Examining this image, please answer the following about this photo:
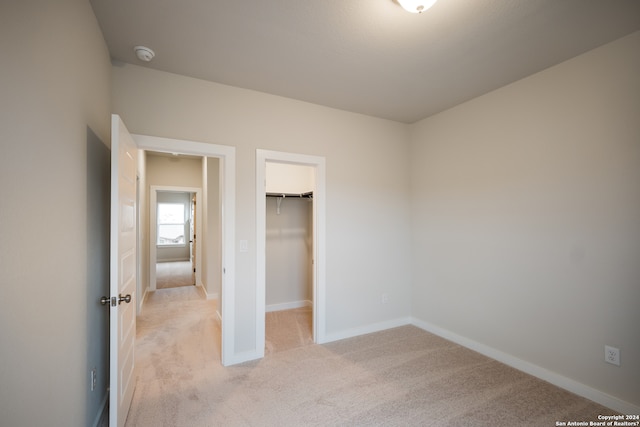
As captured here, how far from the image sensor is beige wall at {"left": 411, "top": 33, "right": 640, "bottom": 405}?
216 cm

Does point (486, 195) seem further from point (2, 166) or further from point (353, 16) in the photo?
point (2, 166)

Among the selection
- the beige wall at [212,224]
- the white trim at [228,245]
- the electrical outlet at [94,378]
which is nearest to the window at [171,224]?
the beige wall at [212,224]

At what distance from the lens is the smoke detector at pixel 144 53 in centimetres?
223

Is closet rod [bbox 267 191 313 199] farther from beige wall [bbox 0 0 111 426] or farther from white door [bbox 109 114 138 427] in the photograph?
beige wall [bbox 0 0 111 426]

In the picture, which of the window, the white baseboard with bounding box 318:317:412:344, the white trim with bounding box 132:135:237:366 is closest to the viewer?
the white trim with bounding box 132:135:237:366

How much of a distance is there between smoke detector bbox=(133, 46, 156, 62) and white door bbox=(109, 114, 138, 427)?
71 cm

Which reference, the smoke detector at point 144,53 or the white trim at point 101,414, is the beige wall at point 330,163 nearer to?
the smoke detector at point 144,53

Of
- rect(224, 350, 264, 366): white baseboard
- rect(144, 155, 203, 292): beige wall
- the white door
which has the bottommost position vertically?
rect(224, 350, 264, 366): white baseboard

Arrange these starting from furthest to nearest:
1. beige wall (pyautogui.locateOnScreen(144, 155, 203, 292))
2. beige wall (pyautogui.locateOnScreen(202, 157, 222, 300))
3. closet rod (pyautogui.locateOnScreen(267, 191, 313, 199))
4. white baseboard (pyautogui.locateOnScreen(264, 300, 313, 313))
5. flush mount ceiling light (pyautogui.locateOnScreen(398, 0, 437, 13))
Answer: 1. beige wall (pyautogui.locateOnScreen(144, 155, 203, 292))
2. beige wall (pyautogui.locateOnScreen(202, 157, 222, 300))
3. white baseboard (pyautogui.locateOnScreen(264, 300, 313, 313))
4. closet rod (pyautogui.locateOnScreen(267, 191, 313, 199))
5. flush mount ceiling light (pyautogui.locateOnScreen(398, 0, 437, 13))

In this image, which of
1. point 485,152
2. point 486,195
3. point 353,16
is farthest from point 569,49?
point 353,16

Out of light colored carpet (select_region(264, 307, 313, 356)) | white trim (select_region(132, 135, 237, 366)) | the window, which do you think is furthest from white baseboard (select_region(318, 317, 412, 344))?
the window

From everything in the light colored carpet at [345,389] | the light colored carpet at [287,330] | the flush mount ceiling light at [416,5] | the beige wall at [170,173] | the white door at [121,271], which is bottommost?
the light colored carpet at [345,389]

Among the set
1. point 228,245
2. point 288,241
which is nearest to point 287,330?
point 288,241

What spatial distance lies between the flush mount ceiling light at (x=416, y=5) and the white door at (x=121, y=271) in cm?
180
